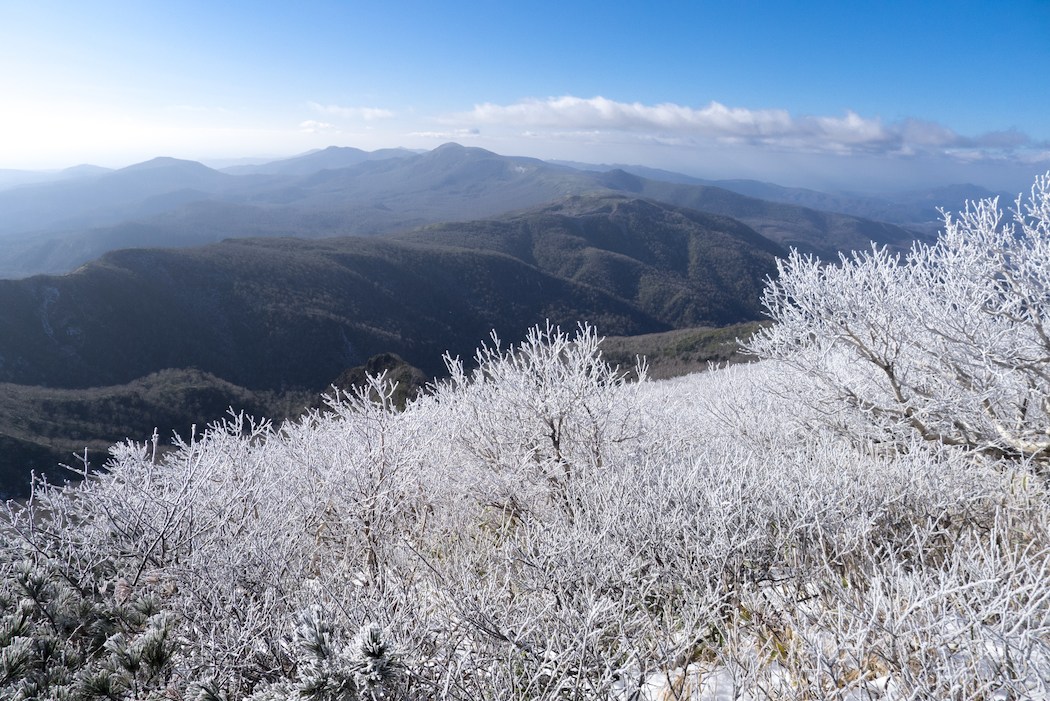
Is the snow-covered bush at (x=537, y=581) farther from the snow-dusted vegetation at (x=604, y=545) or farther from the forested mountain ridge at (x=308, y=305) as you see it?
the forested mountain ridge at (x=308, y=305)

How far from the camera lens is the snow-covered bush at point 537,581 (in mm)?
2912

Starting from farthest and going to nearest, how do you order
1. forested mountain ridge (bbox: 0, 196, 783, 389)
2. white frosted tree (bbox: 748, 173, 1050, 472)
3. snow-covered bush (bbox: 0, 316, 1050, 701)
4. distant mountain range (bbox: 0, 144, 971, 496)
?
forested mountain ridge (bbox: 0, 196, 783, 389)
distant mountain range (bbox: 0, 144, 971, 496)
white frosted tree (bbox: 748, 173, 1050, 472)
snow-covered bush (bbox: 0, 316, 1050, 701)

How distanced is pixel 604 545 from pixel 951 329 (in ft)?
16.6

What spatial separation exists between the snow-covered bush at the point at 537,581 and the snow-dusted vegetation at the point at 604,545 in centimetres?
3

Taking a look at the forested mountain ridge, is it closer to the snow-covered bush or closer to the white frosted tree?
the white frosted tree

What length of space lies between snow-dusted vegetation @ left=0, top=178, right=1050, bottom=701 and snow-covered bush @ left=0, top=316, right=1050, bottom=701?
0.10 feet

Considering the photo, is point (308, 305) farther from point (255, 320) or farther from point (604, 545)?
point (604, 545)

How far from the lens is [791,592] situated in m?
3.76

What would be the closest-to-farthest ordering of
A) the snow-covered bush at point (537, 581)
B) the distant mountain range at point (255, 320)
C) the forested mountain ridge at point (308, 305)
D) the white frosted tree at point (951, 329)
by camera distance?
the snow-covered bush at point (537, 581), the white frosted tree at point (951, 329), the distant mountain range at point (255, 320), the forested mountain ridge at point (308, 305)

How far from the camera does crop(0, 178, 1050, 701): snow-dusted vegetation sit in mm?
2996

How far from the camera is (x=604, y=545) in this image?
4211 millimetres

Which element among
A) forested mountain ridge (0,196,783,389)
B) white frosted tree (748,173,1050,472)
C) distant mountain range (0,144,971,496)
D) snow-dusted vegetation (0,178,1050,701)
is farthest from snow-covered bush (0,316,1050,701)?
forested mountain ridge (0,196,783,389)

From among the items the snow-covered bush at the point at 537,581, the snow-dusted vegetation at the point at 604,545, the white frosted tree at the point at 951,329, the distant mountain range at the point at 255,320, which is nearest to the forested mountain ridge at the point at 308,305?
the distant mountain range at the point at 255,320

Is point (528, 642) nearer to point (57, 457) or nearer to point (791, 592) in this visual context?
point (791, 592)
